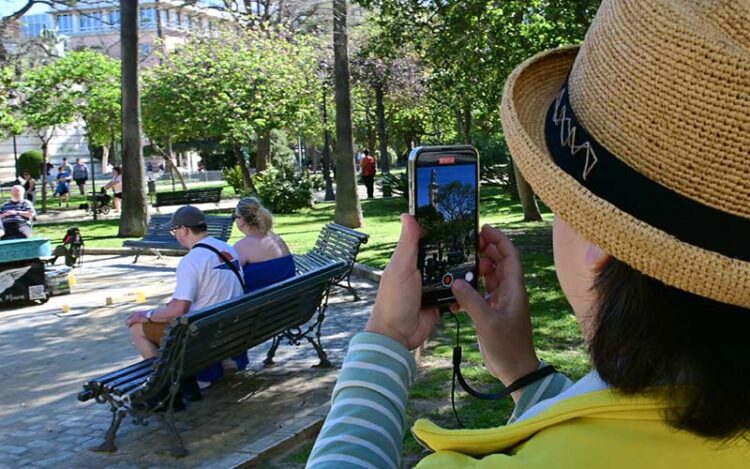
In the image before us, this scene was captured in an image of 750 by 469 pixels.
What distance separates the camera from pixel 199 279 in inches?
261

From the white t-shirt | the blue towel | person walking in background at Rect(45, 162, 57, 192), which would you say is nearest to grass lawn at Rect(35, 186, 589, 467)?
the blue towel

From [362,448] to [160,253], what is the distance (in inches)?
609

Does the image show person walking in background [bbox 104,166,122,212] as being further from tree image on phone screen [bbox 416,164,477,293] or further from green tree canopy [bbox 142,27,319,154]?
tree image on phone screen [bbox 416,164,477,293]

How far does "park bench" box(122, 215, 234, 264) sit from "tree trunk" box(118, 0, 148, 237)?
3875mm

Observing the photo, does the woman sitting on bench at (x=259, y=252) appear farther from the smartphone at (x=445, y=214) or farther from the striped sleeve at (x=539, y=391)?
the striped sleeve at (x=539, y=391)

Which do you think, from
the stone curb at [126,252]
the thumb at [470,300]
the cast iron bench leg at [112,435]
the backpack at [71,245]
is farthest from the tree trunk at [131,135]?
the thumb at [470,300]

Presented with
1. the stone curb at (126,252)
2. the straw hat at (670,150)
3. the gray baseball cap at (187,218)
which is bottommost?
the stone curb at (126,252)

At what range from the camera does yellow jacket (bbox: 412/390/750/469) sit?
3.14 feet

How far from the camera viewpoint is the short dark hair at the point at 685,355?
0.98 metres

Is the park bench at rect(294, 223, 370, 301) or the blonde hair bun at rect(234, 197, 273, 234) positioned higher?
the blonde hair bun at rect(234, 197, 273, 234)

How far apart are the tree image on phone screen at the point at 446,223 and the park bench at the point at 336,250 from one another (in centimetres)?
802

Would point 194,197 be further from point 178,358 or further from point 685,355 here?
point 685,355

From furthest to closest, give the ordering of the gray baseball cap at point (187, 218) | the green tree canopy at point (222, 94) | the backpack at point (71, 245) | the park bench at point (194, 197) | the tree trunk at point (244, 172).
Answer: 1. the tree trunk at point (244, 172)
2. the green tree canopy at point (222, 94)
3. the park bench at point (194, 197)
4. the backpack at point (71, 245)
5. the gray baseball cap at point (187, 218)

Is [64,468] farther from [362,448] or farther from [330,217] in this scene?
[330,217]
